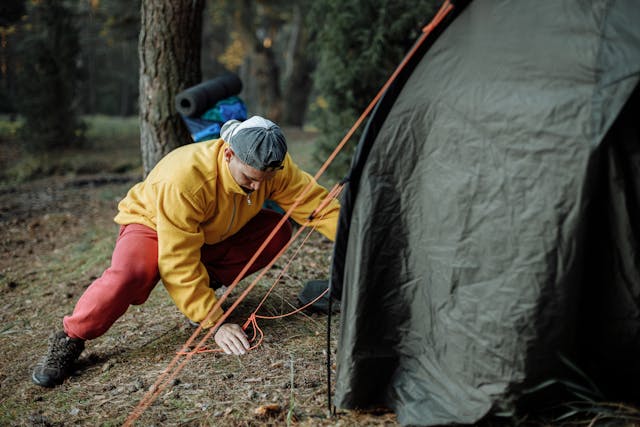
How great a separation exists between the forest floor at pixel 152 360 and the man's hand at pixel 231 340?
1.9 inches

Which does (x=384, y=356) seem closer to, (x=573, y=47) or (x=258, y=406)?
(x=258, y=406)

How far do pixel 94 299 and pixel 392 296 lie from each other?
4.95ft

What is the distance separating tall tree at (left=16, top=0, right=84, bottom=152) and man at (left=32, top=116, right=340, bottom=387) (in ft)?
28.9

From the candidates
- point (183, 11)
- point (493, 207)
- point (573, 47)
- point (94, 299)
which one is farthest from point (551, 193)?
point (183, 11)

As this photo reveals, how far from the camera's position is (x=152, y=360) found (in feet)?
9.16

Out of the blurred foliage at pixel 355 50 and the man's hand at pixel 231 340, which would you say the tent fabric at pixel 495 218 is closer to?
the man's hand at pixel 231 340

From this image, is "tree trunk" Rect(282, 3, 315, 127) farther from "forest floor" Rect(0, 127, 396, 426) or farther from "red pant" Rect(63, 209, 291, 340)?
"red pant" Rect(63, 209, 291, 340)

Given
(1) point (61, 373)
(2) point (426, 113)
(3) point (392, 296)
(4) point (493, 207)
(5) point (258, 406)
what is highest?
(2) point (426, 113)

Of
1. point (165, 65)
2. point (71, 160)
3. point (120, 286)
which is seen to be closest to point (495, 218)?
point (120, 286)

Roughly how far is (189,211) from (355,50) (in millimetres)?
4447

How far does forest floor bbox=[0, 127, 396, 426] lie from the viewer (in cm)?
224

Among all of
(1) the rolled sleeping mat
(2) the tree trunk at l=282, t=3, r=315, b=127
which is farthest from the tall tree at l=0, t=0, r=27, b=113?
(1) the rolled sleeping mat

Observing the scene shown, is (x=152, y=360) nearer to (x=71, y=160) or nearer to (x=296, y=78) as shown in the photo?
(x=71, y=160)

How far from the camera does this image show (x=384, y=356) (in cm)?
211
